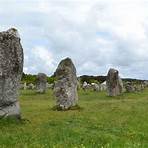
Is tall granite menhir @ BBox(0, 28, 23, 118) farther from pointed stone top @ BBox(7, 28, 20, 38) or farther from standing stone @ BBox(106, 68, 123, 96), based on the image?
standing stone @ BBox(106, 68, 123, 96)

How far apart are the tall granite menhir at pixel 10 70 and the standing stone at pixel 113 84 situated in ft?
80.0

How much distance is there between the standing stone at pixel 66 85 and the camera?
111 feet

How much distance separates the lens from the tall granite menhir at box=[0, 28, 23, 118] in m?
25.0

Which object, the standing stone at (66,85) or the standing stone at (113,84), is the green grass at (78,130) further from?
the standing stone at (113,84)

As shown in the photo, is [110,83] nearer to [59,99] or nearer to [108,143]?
[59,99]

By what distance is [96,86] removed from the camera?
65188mm

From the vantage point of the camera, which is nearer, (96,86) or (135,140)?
(135,140)

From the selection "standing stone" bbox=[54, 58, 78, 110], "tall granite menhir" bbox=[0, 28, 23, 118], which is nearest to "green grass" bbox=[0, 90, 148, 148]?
"tall granite menhir" bbox=[0, 28, 23, 118]

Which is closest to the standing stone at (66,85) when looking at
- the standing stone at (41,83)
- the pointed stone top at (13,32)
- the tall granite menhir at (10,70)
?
the tall granite menhir at (10,70)

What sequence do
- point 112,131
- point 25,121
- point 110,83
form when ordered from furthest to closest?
1. point 110,83
2. point 25,121
3. point 112,131

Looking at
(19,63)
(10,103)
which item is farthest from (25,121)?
(19,63)

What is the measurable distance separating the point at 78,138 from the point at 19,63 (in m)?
7.29

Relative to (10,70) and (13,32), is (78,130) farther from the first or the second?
(13,32)

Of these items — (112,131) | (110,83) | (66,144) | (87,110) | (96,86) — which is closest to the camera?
→ (66,144)
